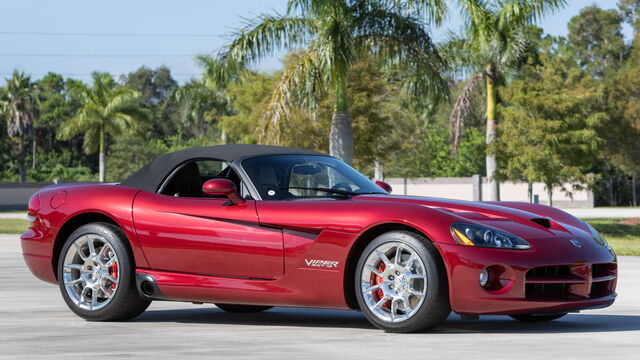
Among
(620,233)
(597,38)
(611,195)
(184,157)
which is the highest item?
(597,38)

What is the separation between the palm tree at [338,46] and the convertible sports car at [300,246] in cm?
1544

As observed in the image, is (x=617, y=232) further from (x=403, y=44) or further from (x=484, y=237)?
(x=484, y=237)

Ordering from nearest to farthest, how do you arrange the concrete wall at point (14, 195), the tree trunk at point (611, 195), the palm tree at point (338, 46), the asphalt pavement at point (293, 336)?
the asphalt pavement at point (293, 336)
the palm tree at point (338, 46)
the concrete wall at point (14, 195)
the tree trunk at point (611, 195)

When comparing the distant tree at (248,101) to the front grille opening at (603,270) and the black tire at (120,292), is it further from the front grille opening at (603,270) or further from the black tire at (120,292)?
the front grille opening at (603,270)

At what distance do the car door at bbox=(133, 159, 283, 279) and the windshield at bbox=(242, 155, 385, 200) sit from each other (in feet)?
0.95

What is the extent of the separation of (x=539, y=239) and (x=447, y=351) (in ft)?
4.30

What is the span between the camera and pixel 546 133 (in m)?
33.7

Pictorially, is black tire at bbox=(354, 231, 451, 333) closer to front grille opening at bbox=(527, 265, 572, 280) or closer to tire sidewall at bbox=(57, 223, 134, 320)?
front grille opening at bbox=(527, 265, 572, 280)

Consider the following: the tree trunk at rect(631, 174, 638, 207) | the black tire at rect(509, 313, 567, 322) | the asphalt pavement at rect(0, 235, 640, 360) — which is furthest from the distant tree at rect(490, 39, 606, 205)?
the tree trunk at rect(631, 174, 638, 207)

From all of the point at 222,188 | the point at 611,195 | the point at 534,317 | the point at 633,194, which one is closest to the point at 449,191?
the point at 611,195

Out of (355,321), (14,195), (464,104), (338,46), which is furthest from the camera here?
(14,195)

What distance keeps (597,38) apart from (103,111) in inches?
1633

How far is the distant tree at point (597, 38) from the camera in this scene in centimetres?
8094

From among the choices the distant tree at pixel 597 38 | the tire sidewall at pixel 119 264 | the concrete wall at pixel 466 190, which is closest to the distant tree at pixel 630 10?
the distant tree at pixel 597 38
